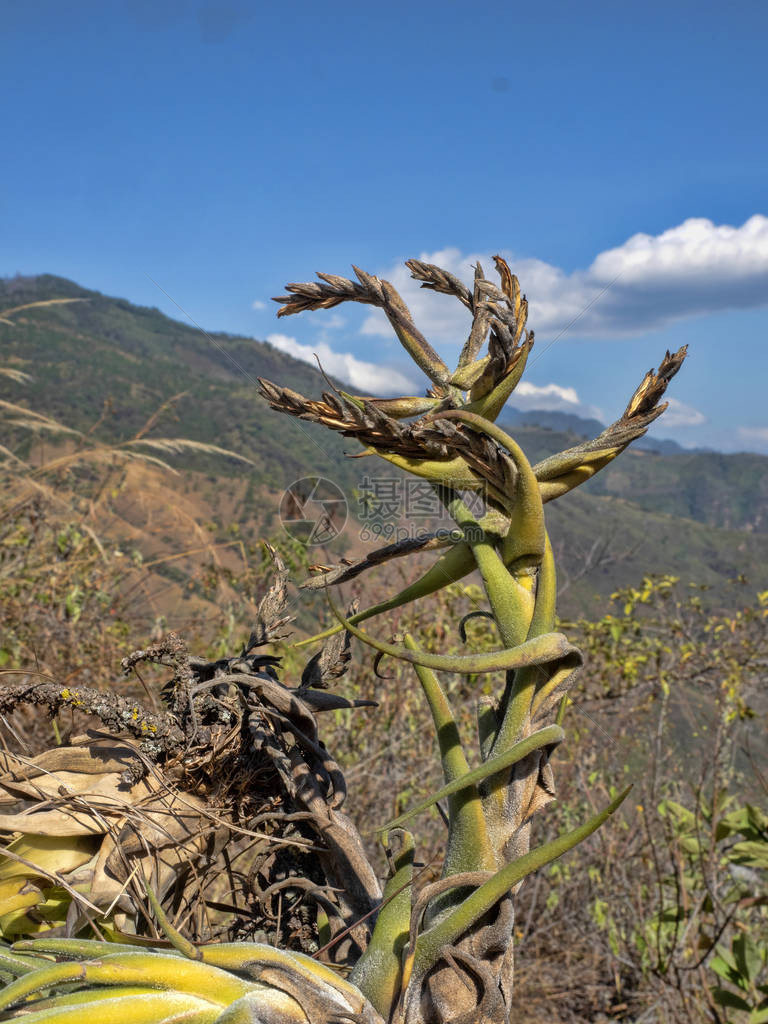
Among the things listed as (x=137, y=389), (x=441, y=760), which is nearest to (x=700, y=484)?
(x=137, y=389)

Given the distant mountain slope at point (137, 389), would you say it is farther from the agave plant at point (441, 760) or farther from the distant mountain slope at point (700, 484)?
the distant mountain slope at point (700, 484)

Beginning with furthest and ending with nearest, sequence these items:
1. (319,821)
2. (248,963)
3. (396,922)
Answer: (319,821), (396,922), (248,963)

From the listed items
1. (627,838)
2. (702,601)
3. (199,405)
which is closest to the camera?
(627,838)

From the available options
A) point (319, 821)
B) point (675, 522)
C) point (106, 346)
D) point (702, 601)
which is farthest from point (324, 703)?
point (675, 522)

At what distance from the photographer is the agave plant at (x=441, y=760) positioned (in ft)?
2.70

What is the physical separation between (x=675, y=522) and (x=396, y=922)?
88.8 meters

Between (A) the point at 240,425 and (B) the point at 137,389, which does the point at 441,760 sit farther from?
(B) the point at 137,389

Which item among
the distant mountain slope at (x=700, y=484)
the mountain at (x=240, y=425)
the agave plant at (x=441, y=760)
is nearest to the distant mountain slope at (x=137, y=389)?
the mountain at (x=240, y=425)

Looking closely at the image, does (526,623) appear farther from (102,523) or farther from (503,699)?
(102,523)

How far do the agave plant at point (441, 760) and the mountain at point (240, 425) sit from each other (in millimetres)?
245

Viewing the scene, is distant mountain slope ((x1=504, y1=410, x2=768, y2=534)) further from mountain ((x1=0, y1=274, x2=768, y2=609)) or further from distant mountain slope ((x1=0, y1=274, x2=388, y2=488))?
distant mountain slope ((x1=0, y1=274, x2=388, y2=488))

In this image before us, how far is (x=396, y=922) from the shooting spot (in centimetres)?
96

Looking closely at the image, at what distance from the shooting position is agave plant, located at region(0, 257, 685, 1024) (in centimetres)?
82

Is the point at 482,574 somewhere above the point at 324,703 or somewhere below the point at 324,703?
above
